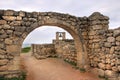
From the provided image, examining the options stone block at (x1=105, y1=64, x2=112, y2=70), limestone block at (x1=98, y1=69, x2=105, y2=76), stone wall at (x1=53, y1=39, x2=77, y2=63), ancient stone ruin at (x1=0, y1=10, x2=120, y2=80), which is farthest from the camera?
stone wall at (x1=53, y1=39, x2=77, y2=63)

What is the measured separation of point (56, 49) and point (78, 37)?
276 inches

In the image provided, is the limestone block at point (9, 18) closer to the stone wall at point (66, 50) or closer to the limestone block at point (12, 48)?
the limestone block at point (12, 48)

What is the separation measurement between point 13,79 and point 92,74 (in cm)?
436

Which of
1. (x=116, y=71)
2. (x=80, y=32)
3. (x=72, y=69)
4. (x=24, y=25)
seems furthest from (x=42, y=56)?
(x=116, y=71)

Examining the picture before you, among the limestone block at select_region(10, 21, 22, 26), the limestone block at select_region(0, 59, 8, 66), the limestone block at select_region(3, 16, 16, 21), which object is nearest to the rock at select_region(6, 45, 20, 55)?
the limestone block at select_region(0, 59, 8, 66)

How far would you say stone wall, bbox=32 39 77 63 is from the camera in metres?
14.5

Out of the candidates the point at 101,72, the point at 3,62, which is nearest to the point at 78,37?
the point at 101,72

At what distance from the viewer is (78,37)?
36.8 feet

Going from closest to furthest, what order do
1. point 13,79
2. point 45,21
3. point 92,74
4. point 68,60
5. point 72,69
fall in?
point 13,79 → point 45,21 → point 92,74 → point 72,69 → point 68,60

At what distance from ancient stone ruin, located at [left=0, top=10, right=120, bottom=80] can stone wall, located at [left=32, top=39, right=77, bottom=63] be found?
8.87 feet

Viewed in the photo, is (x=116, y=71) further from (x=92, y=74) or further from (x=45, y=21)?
(x=45, y=21)

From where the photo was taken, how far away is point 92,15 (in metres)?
11.2

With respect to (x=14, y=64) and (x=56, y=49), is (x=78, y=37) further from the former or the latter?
(x=56, y=49)

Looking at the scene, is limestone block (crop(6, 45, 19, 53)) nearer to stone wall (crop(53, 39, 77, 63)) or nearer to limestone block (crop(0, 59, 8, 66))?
limestone block (crop(0, 59, 8, 66))
